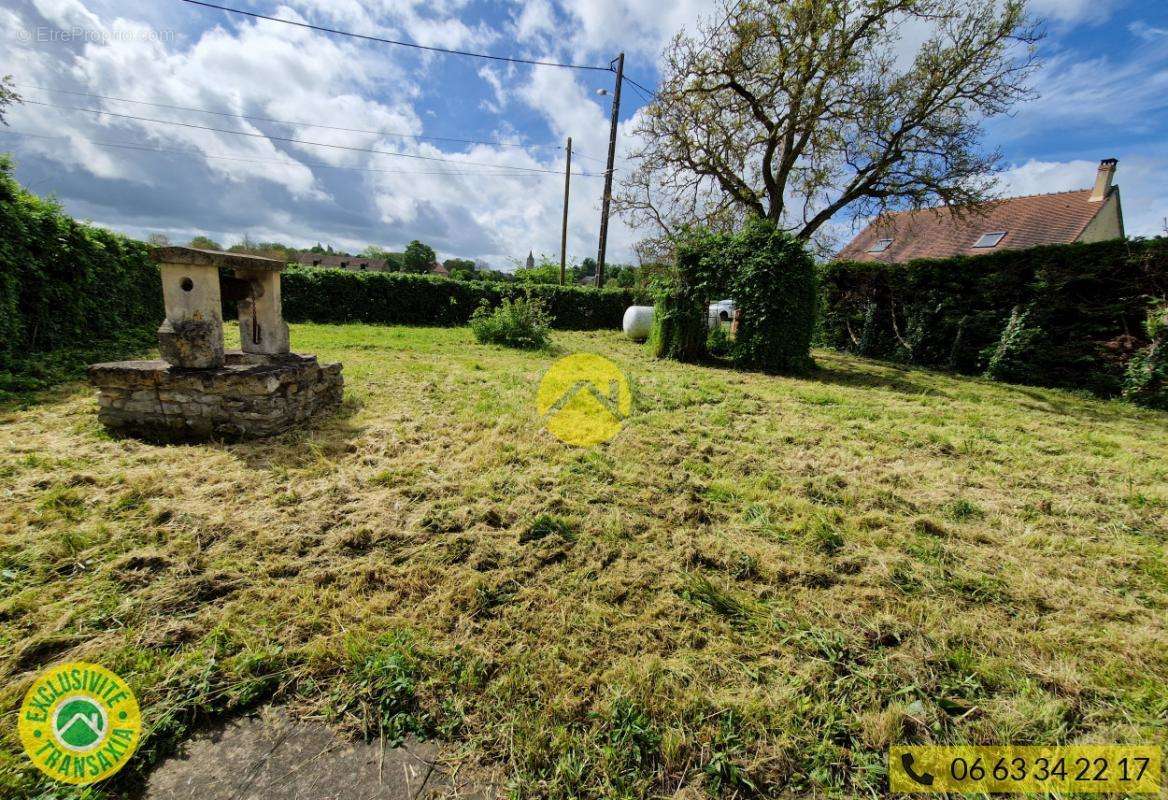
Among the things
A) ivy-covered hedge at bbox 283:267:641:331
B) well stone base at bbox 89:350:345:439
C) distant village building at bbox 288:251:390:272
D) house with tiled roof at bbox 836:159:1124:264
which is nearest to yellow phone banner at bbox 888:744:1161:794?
well stone base at bbox 89:350:345:439

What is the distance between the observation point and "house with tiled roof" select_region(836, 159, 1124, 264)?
14.9 m

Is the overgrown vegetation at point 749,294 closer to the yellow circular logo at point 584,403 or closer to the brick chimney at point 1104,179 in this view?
the yellow circular logo at point 584,403

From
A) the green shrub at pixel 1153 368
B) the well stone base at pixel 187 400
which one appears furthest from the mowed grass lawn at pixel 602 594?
the green shrub at pixel 1153 368

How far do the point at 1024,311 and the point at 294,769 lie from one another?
1213cm

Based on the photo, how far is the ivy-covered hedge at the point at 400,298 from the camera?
42.4 ft

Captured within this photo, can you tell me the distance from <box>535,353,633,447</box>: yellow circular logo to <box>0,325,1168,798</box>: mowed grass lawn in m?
0.33

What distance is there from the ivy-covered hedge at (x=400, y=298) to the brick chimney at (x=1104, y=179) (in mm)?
16371

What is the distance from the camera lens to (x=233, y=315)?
40.1 ft

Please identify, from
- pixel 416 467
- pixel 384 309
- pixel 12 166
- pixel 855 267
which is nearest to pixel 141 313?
pixel 12 166

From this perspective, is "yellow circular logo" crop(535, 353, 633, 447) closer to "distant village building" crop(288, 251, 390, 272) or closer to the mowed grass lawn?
the mowed grass lawn

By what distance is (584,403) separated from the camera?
534 centimetres

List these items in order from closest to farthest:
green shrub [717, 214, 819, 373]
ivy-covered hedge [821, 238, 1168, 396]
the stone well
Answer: the stone well, ivy-covered hedge [821, 238, 1168, 396], green shrub [717, 214, 819, 373]

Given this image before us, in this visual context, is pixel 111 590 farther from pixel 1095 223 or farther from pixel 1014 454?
pixel 1095 223

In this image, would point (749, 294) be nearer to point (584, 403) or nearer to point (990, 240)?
point (584, 403)
